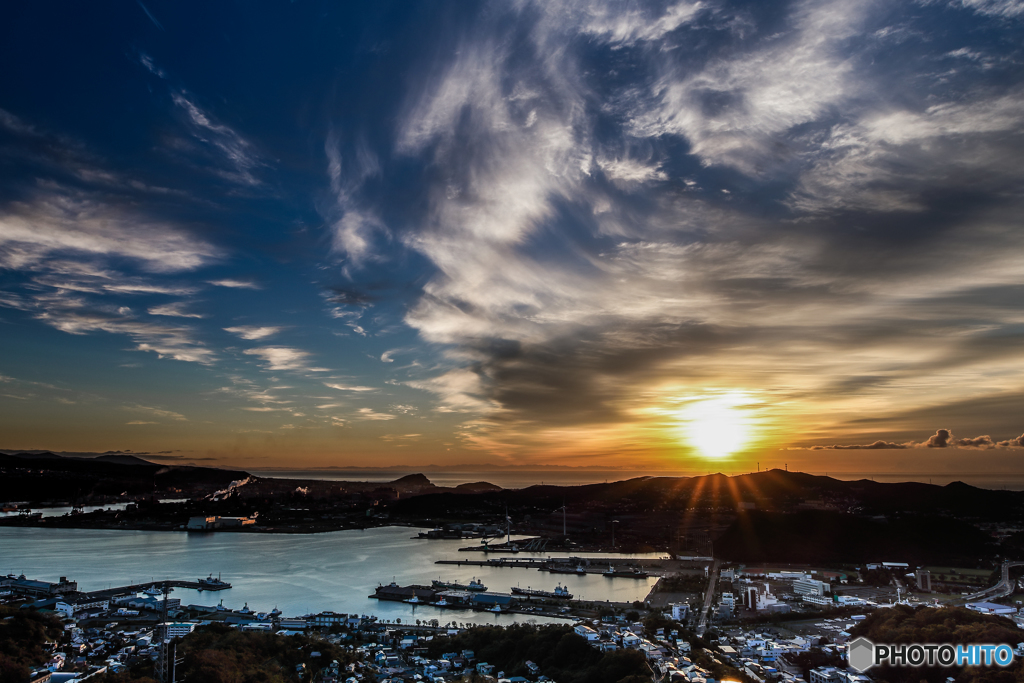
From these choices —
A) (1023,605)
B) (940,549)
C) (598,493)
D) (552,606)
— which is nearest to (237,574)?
(552,606)

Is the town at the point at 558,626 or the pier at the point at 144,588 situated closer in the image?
the town at the point at 558,626

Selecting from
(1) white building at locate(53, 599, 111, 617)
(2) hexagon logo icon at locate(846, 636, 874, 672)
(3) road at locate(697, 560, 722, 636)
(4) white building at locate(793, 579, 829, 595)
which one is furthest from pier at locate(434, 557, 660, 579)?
(2) hexagon logo icon at locate(846, 636, 874, 672)

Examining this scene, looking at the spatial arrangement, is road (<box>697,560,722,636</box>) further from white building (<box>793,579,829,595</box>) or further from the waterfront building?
the waterfront building

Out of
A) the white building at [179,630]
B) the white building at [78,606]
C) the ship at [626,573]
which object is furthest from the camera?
the ship at [626,573]

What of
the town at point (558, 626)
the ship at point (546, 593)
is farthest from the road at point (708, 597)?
the ship at point (546, 593)

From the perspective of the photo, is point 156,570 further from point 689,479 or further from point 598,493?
point 689,479

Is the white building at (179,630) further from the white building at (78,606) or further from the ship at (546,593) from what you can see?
the ship at (546,593)

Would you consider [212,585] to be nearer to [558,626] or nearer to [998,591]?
[558,626]
